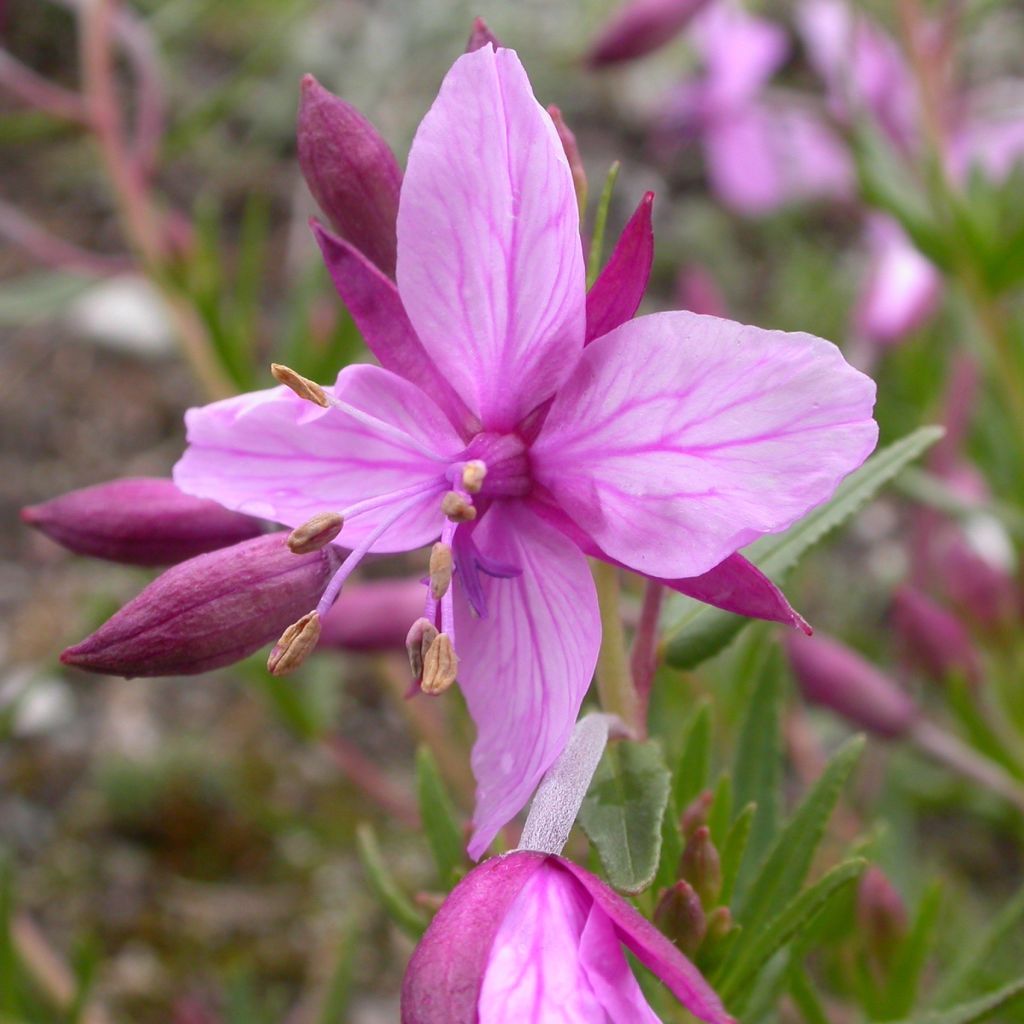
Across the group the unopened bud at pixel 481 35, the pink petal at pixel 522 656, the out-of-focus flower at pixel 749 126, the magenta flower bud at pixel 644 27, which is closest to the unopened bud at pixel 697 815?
the pink petal at pixel 522 656

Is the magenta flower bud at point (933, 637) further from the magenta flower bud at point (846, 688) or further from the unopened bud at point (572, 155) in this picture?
the unopened bud at point (572, 155)

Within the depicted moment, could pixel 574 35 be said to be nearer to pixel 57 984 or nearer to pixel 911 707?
pixel 911 707

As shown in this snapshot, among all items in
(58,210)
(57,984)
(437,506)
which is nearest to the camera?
(437,506)

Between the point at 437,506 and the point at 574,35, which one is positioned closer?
the point at 437,506

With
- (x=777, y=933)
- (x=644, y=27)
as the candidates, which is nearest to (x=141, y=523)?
(x=777, y=933)

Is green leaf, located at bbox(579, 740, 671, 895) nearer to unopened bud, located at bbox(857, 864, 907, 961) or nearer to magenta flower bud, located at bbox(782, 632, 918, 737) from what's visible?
unopened bud, located at bbox(857, 864, 907, 961)

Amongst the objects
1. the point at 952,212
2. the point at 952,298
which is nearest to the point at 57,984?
the point at 952,212

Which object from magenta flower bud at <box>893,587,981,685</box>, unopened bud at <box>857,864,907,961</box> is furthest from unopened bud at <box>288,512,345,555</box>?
magenta flower bud at <box>893,587,981,685</box>
